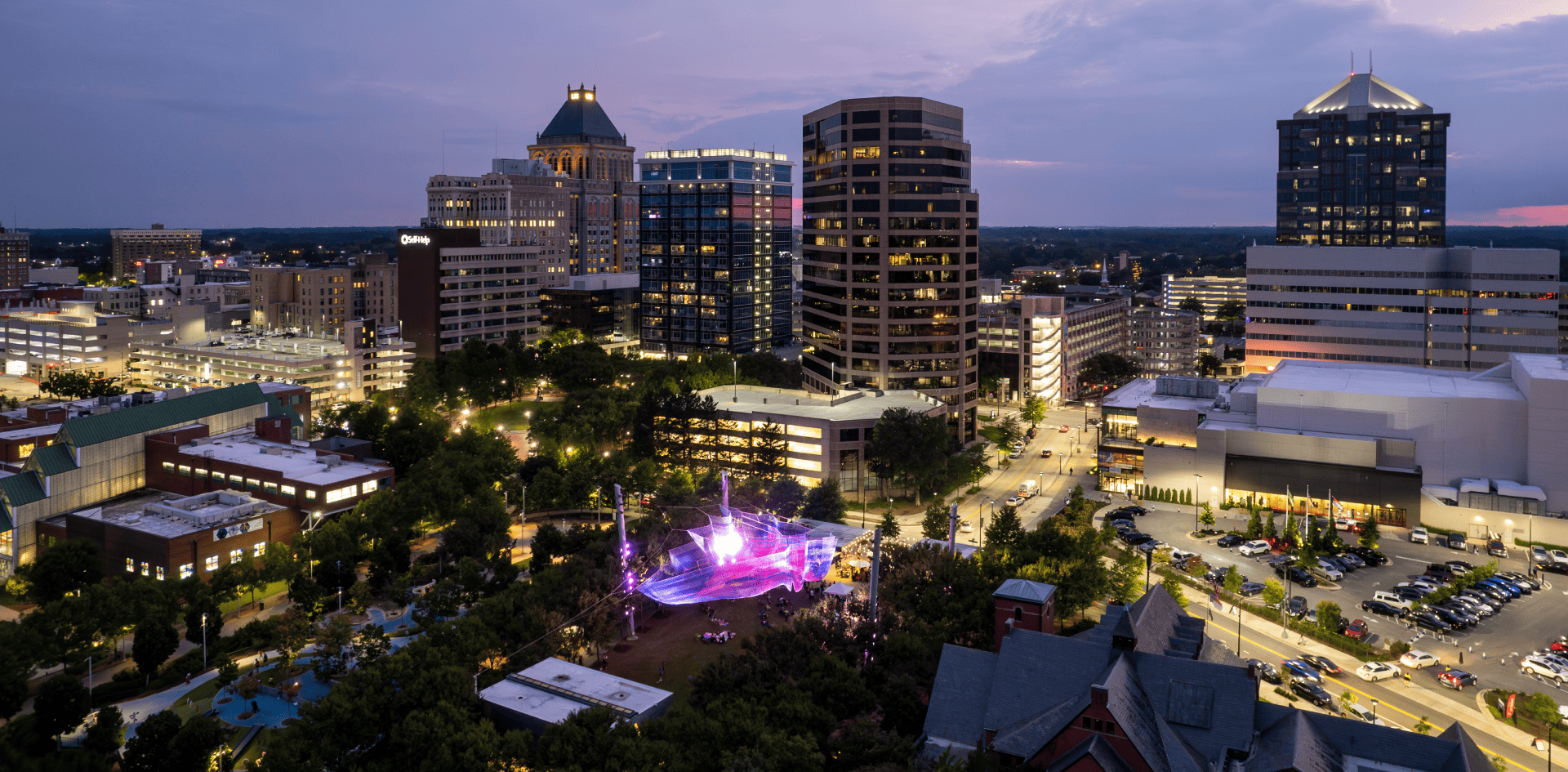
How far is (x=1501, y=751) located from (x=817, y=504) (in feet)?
142

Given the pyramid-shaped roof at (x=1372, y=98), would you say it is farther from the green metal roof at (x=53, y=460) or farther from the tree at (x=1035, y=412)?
the green metal roof at (x=53, y=460)

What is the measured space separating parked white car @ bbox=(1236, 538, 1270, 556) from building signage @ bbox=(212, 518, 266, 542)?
72.1 m

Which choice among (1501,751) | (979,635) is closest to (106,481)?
(979,635)

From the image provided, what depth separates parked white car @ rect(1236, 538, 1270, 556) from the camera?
247 ft

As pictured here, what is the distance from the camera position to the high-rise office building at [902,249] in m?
108

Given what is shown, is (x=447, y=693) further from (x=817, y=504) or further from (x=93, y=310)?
(x=93, y=310)

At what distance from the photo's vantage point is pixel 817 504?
75688mm

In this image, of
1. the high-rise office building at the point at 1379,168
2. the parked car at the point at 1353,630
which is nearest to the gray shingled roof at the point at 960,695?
the parked car at the point at 1353,630

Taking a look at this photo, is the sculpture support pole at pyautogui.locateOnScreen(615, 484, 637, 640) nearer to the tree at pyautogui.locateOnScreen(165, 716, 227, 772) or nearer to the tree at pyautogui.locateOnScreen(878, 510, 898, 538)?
the tree at pyautogui.locateOnScreen(878, 510, 898, 538)

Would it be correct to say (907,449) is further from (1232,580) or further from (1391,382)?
(1391,382)

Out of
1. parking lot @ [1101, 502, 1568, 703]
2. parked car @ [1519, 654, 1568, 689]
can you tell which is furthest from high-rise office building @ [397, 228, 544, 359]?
parked car @ [1519, 654, 1568, 689]

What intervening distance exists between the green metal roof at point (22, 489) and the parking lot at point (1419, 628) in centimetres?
8456

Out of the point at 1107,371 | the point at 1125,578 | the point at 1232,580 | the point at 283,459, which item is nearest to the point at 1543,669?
the point at 1232,580

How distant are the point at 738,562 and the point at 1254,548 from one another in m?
42.2
